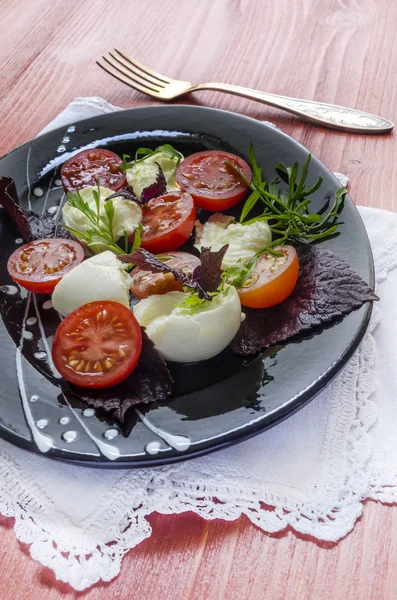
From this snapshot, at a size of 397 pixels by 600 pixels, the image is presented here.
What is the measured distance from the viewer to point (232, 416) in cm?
116

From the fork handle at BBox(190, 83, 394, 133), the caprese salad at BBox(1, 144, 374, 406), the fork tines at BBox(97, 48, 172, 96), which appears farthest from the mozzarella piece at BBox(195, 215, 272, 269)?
the fork tines at BBox(97, 48, 172, 96)

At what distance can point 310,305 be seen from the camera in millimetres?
1343

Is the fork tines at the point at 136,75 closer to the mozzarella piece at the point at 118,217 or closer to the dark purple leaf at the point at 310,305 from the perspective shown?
the mozzarella piece at the point at 118,217

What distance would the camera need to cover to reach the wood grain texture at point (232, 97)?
1052mm

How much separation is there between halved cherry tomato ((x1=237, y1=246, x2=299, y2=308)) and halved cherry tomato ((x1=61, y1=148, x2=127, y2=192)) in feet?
1.82

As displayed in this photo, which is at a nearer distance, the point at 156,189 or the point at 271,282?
the point at 271,282

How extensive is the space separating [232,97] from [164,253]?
0.95 metres

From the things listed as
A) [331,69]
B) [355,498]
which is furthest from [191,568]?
[331,69]

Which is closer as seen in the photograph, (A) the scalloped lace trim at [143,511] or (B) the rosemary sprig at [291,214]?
(A) the scalloped lace trim at [143,511]

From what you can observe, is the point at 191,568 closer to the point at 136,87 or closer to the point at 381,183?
the point at 381,183

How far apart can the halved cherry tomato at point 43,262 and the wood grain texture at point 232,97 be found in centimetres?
56

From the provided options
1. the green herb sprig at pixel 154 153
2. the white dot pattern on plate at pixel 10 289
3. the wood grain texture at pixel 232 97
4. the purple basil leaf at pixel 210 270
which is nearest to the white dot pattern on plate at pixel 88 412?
the wood grain texture at pixel 232 97

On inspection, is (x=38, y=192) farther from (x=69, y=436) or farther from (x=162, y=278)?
(x=69, y=436)

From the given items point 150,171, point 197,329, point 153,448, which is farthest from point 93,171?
point 153,448
